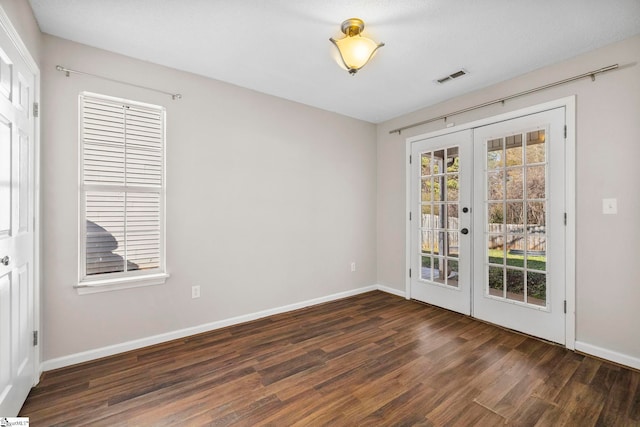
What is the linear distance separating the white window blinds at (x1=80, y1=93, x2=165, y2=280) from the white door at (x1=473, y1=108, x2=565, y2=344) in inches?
132

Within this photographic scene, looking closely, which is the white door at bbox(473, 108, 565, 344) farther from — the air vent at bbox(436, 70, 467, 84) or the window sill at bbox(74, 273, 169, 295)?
the window sill at bbox(74, 273, 169, 295)

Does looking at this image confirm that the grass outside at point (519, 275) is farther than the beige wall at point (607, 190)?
Yes

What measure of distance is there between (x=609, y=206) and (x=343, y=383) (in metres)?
2.60

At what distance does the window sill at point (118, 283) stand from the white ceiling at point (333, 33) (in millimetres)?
1960

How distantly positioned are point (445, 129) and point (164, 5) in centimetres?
307

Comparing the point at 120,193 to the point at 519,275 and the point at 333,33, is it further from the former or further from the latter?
the point at 519,275

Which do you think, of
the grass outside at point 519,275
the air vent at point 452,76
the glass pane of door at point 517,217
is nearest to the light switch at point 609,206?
the glass pane of door at point 517,217

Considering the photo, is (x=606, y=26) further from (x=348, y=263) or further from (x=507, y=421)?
(x=348, y=263)

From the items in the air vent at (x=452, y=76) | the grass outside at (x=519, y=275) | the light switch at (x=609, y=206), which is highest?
the air vent at (x=452, y=76)

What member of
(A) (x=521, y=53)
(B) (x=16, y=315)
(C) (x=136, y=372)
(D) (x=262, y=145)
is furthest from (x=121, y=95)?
(A) (x=521, y=53)

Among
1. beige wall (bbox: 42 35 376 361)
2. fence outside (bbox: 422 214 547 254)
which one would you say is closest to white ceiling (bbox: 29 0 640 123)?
beige wall (bbox: 42 35 376 361)

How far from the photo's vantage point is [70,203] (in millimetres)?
2287

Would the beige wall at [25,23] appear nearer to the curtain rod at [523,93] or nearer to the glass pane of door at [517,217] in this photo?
the curtain rod at [523,93]

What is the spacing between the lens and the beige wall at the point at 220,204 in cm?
226
